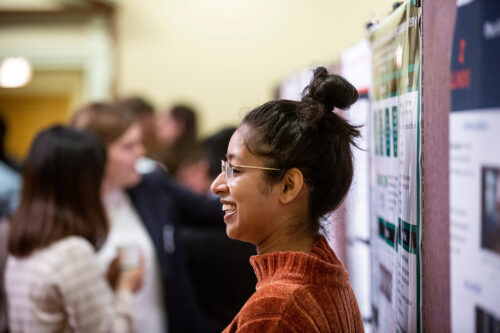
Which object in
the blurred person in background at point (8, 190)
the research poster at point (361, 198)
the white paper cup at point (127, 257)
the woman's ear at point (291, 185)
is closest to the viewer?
the woman's ear at point (291, 185)

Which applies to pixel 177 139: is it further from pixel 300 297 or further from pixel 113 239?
pixel 300 297

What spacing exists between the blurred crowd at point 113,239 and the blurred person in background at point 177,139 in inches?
34.1

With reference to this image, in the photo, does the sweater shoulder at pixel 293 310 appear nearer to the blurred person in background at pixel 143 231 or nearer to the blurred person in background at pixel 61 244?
the blurred person in background at pixel 61 244

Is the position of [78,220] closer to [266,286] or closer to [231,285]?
[231,285]

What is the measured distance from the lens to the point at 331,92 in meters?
1.04

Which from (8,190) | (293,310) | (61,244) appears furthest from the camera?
(8,190)

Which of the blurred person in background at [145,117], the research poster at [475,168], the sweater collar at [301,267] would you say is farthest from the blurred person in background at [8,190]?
the research poster at [475,168]

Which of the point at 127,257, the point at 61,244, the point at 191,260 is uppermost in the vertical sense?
the point at 61,244

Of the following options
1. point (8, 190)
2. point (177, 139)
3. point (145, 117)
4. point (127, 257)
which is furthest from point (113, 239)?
point (177, 139)

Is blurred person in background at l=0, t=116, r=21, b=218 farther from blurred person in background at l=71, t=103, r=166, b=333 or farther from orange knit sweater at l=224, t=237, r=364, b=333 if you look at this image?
orange knit sweater at l=224, t=237, r=364, b=333

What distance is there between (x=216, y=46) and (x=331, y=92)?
13.2 feet

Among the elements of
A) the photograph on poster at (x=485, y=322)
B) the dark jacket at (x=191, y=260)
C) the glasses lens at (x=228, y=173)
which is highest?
the glasses lens at (x=228, y=173)

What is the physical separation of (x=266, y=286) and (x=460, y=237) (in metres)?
0.38

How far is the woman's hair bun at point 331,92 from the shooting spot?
104 cm
